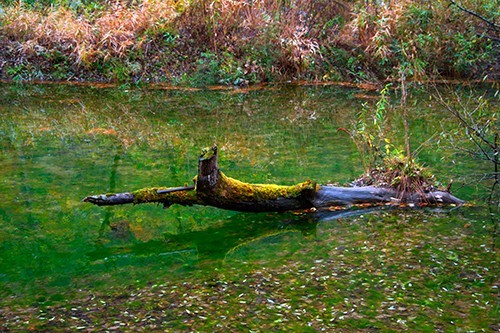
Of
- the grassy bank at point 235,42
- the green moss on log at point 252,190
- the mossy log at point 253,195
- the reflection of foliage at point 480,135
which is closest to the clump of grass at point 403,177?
the mossy log at point 253,195

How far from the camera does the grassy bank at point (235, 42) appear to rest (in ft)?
56.4

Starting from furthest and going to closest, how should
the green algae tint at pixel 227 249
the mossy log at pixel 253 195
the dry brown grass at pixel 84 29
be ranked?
the dry brown grass at pixel 84 29
the mossy log at pixel 253 195
the green algae tint at pixel 227 249

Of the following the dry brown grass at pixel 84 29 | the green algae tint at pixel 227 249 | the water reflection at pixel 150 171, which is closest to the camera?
the green algae tint at pixel 227 249

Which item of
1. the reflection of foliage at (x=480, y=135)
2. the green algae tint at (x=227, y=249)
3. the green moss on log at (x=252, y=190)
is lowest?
the green algae tint at (x=227, y=249)

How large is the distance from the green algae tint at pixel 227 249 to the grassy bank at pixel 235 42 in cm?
600

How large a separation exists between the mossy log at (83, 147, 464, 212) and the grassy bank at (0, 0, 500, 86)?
991cm

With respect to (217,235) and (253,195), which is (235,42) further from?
(217,235)

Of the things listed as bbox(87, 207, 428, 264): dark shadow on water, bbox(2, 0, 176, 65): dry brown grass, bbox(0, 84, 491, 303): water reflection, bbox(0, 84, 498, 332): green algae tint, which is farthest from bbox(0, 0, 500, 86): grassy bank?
bbox(87, 207, 428, 264): dark shadow on water

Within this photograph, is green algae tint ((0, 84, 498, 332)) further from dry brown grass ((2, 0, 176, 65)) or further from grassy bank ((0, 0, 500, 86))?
dry brown grass ((2, 0, 176, 65))

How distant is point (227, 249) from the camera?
22.0 feet

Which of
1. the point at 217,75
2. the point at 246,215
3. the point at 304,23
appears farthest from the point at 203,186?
the point at 304,23

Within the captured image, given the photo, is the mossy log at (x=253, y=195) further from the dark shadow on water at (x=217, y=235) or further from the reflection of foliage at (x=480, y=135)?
the reflection of foliage at (x=480, y=135)

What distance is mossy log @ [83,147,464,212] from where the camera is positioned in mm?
6773

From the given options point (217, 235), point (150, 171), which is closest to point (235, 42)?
point (150, 171)
